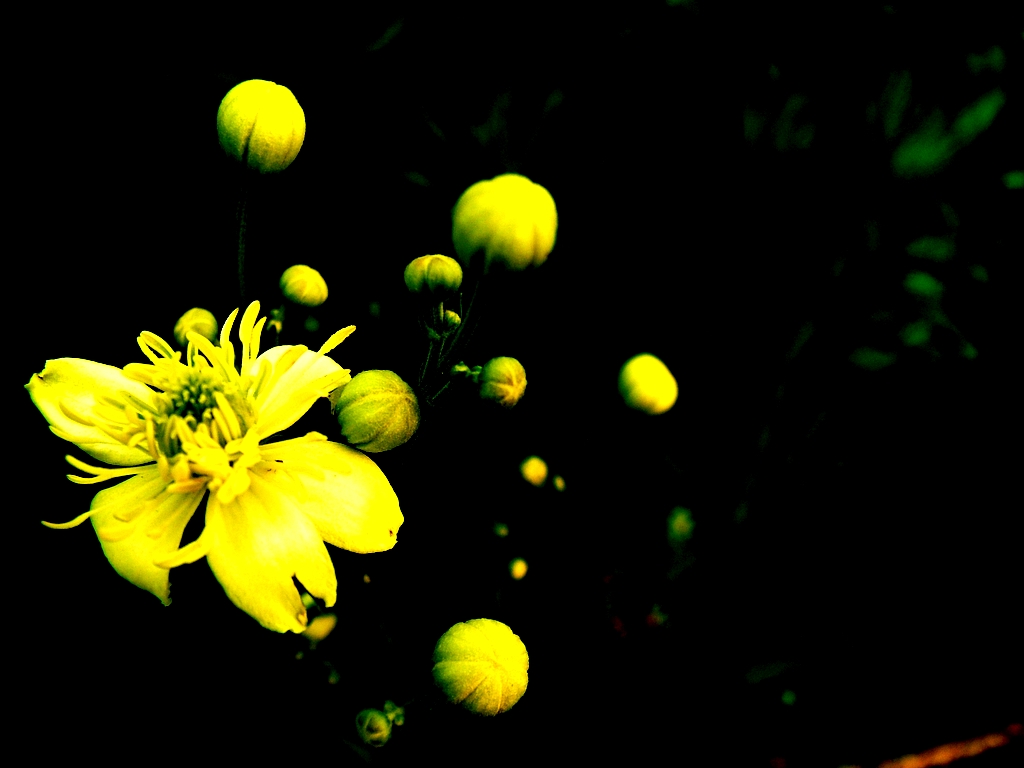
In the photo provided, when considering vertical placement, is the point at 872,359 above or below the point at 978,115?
below

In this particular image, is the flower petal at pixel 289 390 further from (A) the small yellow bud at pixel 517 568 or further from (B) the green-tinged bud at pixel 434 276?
(A) the small yellow bud at pixel 517 568

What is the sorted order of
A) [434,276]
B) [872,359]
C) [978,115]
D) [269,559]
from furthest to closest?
[872,359]
[978,115]
[434,276]
[269,559]

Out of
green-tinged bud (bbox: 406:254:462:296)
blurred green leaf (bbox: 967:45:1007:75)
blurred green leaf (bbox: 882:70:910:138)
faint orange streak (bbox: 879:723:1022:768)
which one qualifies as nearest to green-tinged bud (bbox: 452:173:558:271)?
green-tinged bud (bbox: 406:254:462:296)

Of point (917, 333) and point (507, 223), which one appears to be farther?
point (917, 333)

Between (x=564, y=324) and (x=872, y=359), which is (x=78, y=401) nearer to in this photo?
(x=564, y=324)

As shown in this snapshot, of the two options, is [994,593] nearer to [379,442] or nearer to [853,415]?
[853,415]

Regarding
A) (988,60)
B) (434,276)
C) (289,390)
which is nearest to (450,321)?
(434,276)

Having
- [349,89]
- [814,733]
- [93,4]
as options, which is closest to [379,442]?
[349,89]

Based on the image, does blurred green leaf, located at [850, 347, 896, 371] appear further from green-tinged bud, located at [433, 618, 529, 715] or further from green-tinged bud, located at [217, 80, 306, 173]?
green-tinged bud, located at [217, 80, 306, 173]
